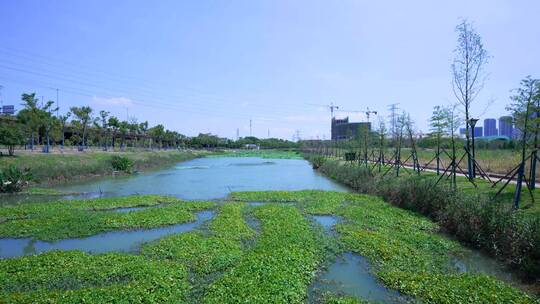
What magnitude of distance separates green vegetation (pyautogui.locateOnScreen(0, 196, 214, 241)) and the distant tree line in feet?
66.4

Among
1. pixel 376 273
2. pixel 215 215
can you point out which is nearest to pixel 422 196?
pixel 376 273

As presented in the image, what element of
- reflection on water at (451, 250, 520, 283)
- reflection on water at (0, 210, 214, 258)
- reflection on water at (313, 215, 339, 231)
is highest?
reflection on water at (0, 210, 214, 258)

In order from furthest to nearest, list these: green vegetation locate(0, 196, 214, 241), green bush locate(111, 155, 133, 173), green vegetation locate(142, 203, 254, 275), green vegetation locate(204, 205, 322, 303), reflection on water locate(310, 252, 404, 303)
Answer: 1. green bush locate(111, 155, 133, 173)
2. green vegetation locate(0, 196, 214, 241)
3. green vegetation locate(142, 203, 254, 275)
4. reflection on water locate(310, 252, 404, 303)
5. green vegetation locate(204, 205, 322, 303)

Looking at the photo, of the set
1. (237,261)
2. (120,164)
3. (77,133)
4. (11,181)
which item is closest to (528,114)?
(237,261)

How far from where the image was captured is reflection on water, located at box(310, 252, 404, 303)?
877 centimetres

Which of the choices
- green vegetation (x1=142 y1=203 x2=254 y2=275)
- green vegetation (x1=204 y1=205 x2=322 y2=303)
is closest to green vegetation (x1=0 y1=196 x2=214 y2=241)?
green vegetation (x1=142 y1=203 x2=254 y2=275)

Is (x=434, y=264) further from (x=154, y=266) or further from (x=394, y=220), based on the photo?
(x=154, y=266)

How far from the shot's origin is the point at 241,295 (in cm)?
807

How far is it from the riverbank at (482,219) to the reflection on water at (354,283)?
4.21m

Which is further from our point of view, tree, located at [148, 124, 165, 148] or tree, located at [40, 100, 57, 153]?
tree, located at [148, 124, 165, 148]

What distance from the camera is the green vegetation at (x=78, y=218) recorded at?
46.7 feet

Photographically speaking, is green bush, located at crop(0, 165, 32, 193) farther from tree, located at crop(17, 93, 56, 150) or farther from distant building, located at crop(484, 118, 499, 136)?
distant building, located at crop(484, 118, 499, 136)

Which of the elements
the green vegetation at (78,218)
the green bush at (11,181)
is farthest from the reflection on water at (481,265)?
the green bush at (11,181)

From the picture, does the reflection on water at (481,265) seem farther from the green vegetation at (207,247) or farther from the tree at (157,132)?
the tree at (157,132)
